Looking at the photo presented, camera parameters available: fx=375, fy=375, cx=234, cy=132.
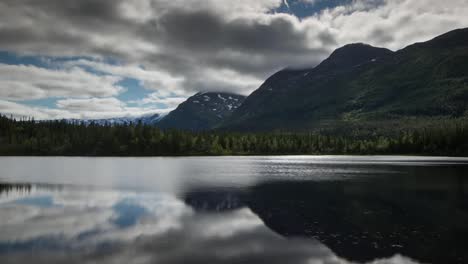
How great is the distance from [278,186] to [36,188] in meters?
43.8

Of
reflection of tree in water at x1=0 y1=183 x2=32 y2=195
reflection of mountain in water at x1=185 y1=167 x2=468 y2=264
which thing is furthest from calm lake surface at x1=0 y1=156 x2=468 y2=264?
reflection of tree in water at x1=0 y1=183 x2=32 y2=195

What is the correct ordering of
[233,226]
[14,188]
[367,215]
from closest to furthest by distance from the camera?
[233,226]
[367,215]
[14,188]

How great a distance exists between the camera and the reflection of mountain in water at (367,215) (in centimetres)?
2833

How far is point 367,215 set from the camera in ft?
136

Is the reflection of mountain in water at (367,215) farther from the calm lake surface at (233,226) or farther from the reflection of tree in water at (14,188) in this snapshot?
the reflection of tree in water at (14,188)

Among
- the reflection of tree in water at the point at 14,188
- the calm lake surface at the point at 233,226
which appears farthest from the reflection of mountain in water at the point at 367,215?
the reflection of tree in water at the point at 14,188

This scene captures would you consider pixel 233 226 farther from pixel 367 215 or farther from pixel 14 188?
pixel 14 188

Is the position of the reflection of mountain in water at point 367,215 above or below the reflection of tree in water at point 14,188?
below

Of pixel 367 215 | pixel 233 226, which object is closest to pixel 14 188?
pixel 233 226

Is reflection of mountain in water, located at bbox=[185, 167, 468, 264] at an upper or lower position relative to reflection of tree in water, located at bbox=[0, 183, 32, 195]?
lower

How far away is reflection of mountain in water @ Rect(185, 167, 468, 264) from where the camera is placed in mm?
28328

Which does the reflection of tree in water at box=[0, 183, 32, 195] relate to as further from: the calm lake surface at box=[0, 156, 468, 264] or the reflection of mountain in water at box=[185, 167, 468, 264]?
the reflection of mountain in water at box=[185, 167, 468, 264]

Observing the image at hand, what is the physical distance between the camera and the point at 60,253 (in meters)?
26.8

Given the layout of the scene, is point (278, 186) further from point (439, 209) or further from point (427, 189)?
point (439, 209)
